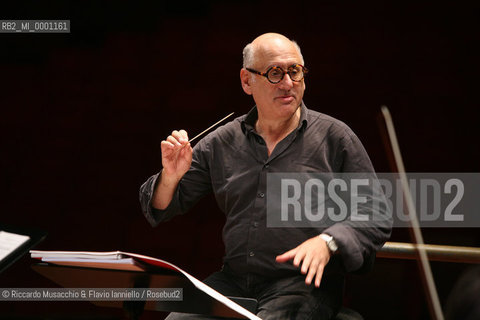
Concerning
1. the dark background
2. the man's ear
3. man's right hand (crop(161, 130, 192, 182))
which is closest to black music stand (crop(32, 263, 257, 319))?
man's right hand (crop(161, 130, 192, 182))

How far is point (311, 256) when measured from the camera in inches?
40.8

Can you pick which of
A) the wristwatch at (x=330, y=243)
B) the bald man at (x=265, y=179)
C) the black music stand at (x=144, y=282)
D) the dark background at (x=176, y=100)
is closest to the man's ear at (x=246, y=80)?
the bald man at (x=265, y=179)

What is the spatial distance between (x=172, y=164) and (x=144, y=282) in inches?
14.4

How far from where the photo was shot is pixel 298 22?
7.95 ft

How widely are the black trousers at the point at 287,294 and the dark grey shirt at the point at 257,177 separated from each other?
0.09 feet

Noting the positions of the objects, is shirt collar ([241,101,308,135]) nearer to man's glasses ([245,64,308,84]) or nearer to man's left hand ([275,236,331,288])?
man's glasses ([245,64,308,84])

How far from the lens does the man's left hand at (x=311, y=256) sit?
1008 mm

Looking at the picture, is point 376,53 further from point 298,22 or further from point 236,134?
point 236,134

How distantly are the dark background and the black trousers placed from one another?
0.81 metres

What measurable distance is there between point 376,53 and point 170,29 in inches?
40.3

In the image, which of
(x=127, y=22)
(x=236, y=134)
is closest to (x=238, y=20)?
(x=127, y=22)

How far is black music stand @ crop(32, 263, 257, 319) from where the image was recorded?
37.9 inches

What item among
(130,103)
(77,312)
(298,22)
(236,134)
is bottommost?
(77,312)

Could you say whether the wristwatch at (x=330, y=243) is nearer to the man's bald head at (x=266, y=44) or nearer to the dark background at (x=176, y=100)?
Result: the man's bald head at (x=266, y=44)
